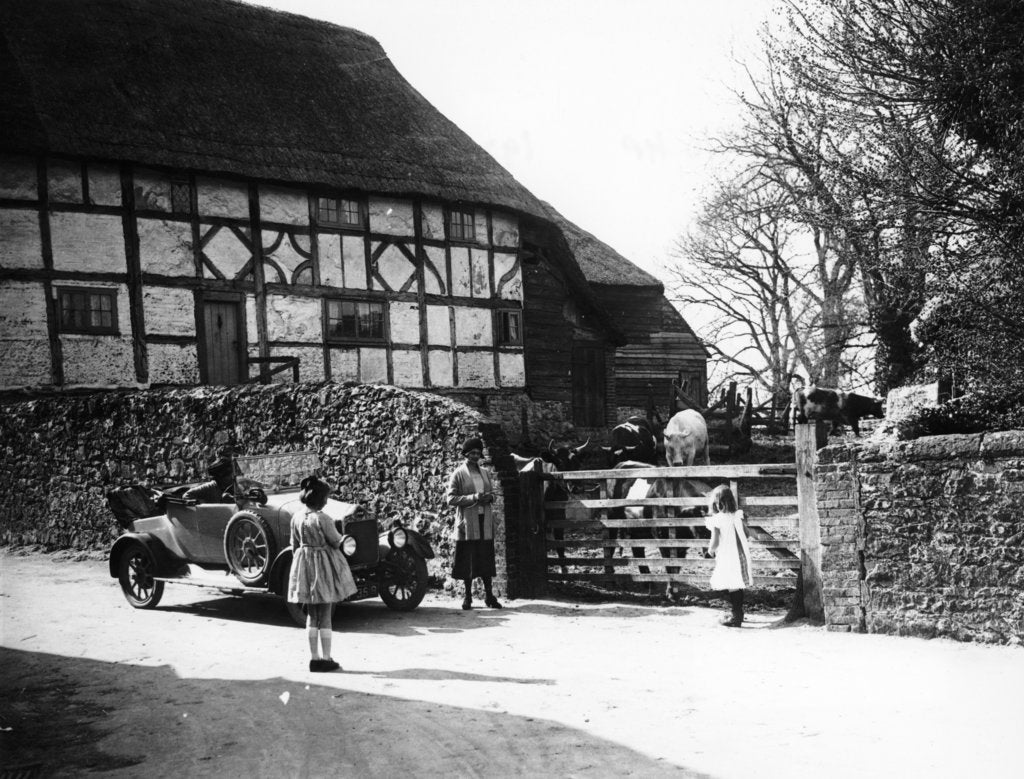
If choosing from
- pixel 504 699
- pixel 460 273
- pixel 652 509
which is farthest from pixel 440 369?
pixel 504 699

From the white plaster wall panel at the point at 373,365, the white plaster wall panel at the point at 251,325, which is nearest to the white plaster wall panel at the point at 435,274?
the white plaster wall panel at the point at 373,365

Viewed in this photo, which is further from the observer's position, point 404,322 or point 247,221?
point 404,322

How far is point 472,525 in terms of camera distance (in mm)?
9781

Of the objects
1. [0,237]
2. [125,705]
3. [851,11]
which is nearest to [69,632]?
[125,705]

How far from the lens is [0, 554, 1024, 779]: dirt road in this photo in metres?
4.97

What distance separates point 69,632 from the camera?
8.80 meters

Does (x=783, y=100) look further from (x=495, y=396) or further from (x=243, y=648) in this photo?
(x=243, y=648)

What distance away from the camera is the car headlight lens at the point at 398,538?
9.50 metres

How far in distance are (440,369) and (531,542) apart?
1231 centimetres

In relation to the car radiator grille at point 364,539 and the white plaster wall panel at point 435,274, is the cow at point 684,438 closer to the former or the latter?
the car radiator grille at point 364,539

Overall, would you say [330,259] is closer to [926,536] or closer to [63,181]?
[63,181]

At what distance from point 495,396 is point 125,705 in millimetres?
17314

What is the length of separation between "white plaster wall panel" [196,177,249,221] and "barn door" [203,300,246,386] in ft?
6.20

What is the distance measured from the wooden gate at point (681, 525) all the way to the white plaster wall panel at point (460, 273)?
1192 centimetres
